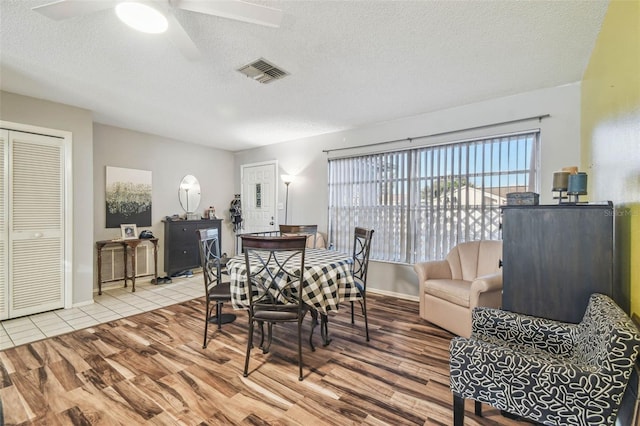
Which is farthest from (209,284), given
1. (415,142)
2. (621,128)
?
(621,128)

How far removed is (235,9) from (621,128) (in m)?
2.32

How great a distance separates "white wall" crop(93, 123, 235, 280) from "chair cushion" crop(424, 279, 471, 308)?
14.8 feet

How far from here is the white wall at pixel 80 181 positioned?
342cm

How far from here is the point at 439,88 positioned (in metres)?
3.00

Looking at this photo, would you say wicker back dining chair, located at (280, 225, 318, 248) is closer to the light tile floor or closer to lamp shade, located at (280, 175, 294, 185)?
lamp shade, located at (280, 175, 294, 185)

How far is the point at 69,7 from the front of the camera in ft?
5.16

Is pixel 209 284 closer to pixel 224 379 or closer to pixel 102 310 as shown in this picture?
pixel 224 379

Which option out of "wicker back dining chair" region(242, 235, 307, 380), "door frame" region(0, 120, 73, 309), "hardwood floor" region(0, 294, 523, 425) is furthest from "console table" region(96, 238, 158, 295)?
"wicker back dining chair" region(242, 235, 307, 380)

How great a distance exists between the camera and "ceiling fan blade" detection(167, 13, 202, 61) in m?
1.66

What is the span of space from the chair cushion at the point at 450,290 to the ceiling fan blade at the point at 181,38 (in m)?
3.02

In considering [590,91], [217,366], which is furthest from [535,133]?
[217,366]

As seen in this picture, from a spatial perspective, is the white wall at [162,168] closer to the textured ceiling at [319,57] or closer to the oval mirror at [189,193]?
the oval mirror at [189,193]

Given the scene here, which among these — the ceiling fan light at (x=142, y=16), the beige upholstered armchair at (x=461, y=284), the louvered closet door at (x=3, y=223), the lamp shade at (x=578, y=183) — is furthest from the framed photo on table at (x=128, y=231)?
the lamp shade at (x=578, y=183)

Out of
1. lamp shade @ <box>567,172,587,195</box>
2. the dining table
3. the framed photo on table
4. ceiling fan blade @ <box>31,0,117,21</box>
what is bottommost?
the dining table
